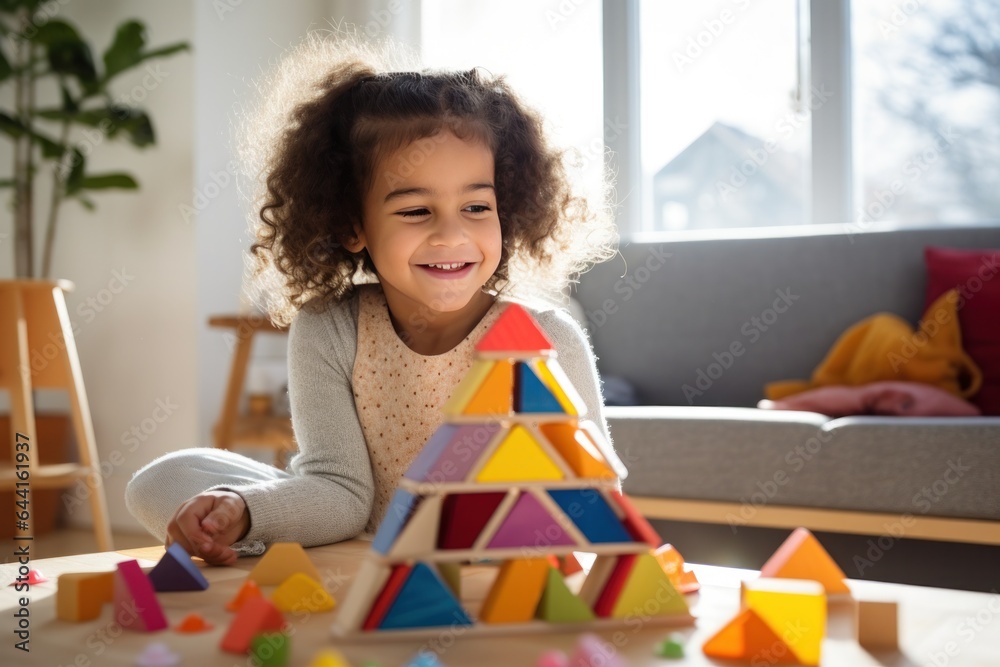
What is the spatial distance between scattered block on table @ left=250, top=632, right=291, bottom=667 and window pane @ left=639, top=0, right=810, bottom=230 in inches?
115

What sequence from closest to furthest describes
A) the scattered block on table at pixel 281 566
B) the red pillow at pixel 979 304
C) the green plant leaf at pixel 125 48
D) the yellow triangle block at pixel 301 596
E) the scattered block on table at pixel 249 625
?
the scattered block on table at pixel 249 625 → the yellow triangle block at pixel 301 596 → the scattered block on table at pixel 281 566 → the red pillow at pixel 979 304 → the green plant leaf at pixel 125 48

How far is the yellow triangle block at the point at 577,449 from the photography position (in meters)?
0.66

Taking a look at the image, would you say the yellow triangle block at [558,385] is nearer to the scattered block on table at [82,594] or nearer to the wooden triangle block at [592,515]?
the wooden triangle block at [592,515]

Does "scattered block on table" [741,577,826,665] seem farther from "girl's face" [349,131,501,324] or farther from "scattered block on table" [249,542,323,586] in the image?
"girl's face" [349,131,501,324]

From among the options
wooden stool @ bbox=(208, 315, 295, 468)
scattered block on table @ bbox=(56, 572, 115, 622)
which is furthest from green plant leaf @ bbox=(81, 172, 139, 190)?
scattered block on table @ bbox=(56, 572, 115, 622)

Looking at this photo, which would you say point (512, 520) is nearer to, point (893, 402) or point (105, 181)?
point (893, 402)

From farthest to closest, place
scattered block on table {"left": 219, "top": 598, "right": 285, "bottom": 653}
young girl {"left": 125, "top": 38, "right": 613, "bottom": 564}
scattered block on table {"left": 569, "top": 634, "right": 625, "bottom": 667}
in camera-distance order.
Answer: young girl {"left": 125, "top": 38, "right": 613, "bottom": 564}, scattered block on table {"left": 219, "top": 598, "right": 285, "bottom": 653}, scattered block on table {"left": 569, "top": 634, "right": 625, "bottom": 667}

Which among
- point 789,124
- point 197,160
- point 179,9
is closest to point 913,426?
point 789,124

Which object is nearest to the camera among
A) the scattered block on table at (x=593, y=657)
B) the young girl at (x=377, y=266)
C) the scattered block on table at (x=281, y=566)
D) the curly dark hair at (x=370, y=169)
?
the scattered block on table at (x=593, y=657)

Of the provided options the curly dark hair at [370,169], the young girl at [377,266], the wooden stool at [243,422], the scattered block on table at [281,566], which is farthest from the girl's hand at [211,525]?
the wooden stool at [243,422]

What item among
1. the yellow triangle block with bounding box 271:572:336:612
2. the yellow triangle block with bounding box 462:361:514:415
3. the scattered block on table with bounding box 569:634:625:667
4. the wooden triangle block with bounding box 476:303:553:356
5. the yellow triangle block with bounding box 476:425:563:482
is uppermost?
the wooden triangle block with bounding box 476:303:553:356

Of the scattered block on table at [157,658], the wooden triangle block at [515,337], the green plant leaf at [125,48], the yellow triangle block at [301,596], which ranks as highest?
the green plant leaf at [125,48]

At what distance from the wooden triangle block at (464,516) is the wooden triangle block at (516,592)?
33mm

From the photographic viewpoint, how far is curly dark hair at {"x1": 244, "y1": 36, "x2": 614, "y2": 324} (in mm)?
1343
